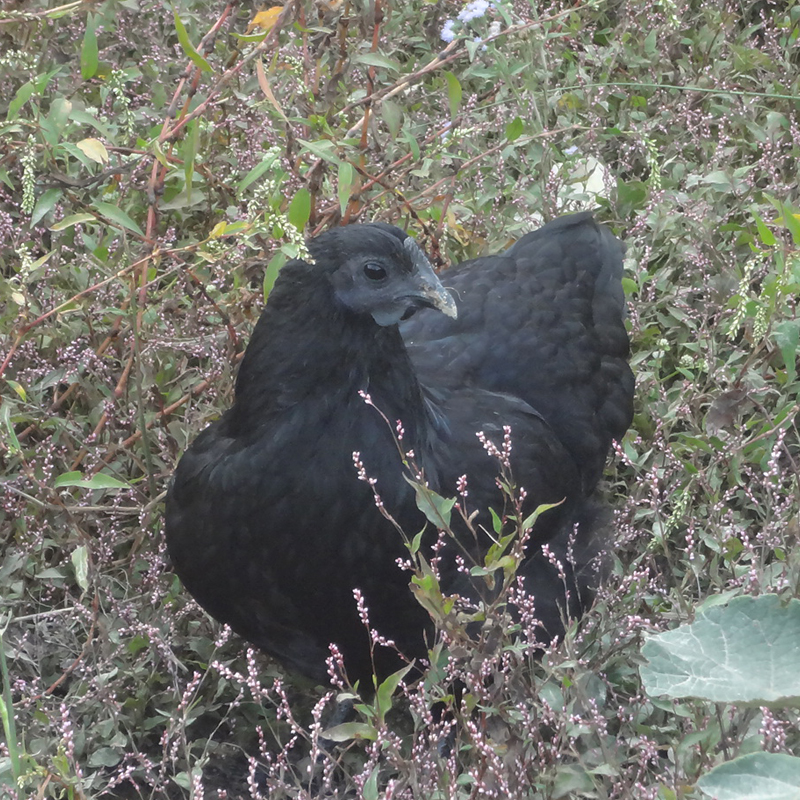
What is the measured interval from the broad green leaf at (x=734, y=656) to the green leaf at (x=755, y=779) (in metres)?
0.16

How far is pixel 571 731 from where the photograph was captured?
202 cm

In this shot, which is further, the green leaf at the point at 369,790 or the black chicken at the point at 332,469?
the black chicken at the point at 332,469

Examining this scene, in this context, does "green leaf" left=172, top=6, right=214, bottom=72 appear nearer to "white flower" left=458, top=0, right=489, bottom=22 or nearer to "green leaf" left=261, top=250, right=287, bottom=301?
"green leaf" left=261, top=250, right=287, bottom=301

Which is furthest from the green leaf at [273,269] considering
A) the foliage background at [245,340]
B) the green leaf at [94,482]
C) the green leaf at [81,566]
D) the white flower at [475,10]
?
the white flower at [475,10]

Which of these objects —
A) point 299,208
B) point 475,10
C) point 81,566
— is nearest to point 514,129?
point 475,10

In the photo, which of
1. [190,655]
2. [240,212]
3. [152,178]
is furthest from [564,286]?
[190,655]

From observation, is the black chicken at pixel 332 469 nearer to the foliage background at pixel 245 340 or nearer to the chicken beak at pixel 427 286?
the chicken beak at pixel 427 286

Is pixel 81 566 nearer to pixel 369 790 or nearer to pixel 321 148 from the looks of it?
pixel 369 790

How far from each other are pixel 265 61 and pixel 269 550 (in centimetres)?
203

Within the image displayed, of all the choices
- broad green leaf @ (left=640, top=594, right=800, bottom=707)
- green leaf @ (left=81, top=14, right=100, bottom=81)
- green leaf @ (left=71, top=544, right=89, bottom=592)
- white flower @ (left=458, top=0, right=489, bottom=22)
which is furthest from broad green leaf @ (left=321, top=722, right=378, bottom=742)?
white flower @ (left=458, top=0, right=489, bottom=22)

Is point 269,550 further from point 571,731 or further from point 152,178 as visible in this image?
point 152,178

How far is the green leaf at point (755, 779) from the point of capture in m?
1.46

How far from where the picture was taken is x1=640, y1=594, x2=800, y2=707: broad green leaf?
5.50ft

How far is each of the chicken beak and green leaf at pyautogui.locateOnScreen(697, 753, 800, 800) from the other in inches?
48.8
